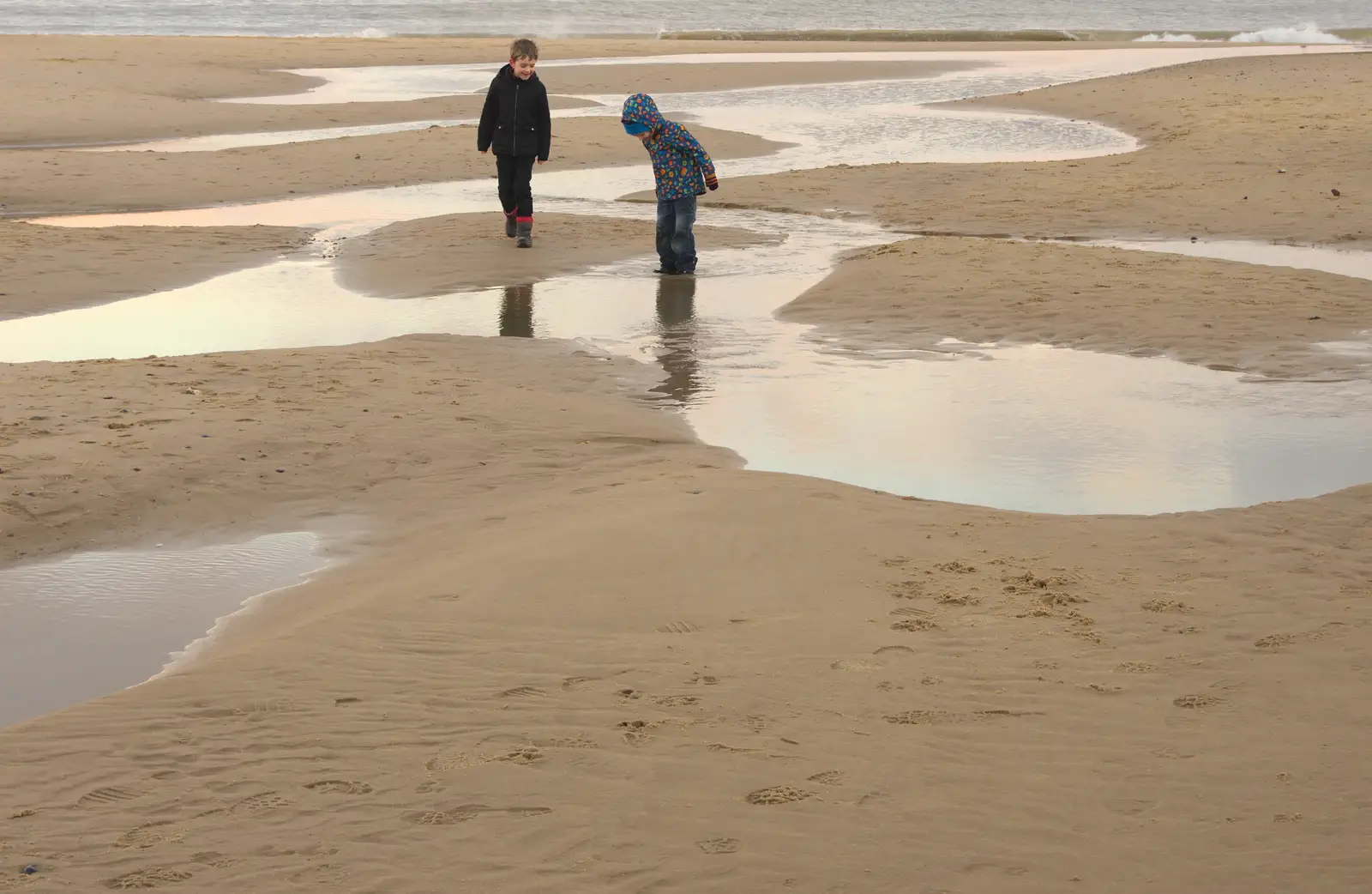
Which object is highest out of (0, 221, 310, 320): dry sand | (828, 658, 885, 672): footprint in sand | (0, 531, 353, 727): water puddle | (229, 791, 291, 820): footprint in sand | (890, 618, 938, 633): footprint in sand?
(0, 221, 310, 320): dry sand

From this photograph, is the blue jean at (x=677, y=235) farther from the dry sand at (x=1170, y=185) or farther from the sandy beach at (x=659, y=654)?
the dry sand at (x=1170, y=185)

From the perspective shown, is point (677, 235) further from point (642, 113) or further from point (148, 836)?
point (148, 836)

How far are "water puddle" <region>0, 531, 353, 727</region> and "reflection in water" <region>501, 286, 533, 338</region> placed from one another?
4.33 meters

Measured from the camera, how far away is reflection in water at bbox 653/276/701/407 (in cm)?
934

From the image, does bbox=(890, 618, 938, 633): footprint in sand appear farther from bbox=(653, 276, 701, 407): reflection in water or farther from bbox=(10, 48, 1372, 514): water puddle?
bbox=(653, 276, 701, 407): reflection in water

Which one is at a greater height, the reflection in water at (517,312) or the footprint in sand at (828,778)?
the reflection in water at (517,312)

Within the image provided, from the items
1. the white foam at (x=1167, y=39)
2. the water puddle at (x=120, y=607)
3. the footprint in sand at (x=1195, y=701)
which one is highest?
the white foam at (x=1167, y=39)

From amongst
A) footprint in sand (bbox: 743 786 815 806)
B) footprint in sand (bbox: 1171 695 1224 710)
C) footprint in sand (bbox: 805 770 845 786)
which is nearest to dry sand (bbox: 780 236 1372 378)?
footprint in sand (bbox: 1171 695 1224 710)

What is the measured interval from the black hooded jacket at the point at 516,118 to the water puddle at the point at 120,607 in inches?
298

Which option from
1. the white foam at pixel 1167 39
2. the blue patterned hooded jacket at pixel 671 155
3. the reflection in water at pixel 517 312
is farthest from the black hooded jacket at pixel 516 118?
the white foam at pixel 1167 39

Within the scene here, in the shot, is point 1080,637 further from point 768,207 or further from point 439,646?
point 768,207

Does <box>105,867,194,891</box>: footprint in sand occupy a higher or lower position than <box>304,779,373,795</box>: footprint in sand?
lower

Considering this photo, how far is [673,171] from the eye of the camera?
12766 millimetres

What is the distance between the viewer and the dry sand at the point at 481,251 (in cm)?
1280
